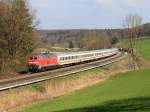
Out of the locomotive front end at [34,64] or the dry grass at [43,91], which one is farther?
the locomotive front end at [34,64]

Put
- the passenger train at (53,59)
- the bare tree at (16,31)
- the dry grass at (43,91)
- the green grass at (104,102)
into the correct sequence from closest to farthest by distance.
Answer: the green grass at (104,102), the dry grass at (43,91), the passenger train at (53,59), the bare tree at (16,31)

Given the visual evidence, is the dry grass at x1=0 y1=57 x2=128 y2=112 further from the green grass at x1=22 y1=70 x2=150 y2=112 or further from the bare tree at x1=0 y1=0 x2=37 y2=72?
the bare tree at x1=0 y1=0 x2=37 y2=72

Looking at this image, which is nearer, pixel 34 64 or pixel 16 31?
pixel 34 64

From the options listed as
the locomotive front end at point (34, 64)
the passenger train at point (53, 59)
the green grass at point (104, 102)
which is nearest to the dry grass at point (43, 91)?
the green grass at point (104, 102)

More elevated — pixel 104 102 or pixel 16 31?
pixel 16 31

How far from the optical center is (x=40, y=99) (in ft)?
132

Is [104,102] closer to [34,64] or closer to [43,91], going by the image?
[43,91]

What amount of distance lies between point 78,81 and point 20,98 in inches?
647

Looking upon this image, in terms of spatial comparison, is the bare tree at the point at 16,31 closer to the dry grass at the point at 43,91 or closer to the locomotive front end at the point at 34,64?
the locomotive front end at the point at 34,64

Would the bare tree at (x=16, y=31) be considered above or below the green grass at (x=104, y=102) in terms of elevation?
above

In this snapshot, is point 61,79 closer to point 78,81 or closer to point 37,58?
point 78,81

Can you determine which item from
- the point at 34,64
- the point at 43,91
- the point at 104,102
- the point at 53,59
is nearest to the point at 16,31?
the point at 53,59

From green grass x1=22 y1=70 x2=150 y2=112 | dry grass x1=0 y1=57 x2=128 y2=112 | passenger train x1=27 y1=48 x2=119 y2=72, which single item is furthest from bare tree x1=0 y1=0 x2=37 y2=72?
green grass x1=22 y1=70 x2=150 y2=112

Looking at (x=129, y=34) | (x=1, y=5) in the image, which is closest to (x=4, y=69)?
(x=1, y=5)
